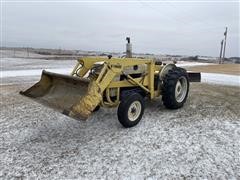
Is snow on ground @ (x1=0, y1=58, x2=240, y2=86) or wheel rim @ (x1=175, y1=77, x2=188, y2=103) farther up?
wheel rim @ (x1=175, y1=77, x2=188, y2=103)

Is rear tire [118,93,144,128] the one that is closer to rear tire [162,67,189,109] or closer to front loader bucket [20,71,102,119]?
front loader bucket [20,71,102,119]

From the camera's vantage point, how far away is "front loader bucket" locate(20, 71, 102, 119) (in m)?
4.80

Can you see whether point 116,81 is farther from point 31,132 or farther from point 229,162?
point 229,162

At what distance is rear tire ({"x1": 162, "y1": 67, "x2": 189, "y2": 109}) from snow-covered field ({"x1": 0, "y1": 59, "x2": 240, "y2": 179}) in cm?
22

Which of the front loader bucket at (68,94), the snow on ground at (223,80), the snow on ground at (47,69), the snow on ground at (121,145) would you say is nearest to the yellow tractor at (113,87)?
the front loader bucket at (68,94)

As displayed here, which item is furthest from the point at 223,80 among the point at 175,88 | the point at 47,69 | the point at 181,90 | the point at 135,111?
the point at 47,69

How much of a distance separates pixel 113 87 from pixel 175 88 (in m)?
1.78

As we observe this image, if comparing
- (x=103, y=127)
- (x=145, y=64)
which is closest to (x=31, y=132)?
(x=103, y=127)

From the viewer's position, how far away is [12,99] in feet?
29.0

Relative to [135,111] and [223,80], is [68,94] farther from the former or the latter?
[223,80]

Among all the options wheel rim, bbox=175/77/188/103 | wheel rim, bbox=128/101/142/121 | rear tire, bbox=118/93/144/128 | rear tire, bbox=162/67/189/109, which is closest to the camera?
rear tire, bbox=118/93/144/128

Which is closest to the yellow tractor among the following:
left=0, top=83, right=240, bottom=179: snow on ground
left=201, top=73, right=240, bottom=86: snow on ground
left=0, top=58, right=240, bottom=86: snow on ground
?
left=0, top=83, right=240, bottom=179: snow on ground

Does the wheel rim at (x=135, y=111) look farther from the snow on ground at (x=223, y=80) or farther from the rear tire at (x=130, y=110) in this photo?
the snow on ground at (x=223, y=80)

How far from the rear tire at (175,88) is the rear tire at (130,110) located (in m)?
1.20
